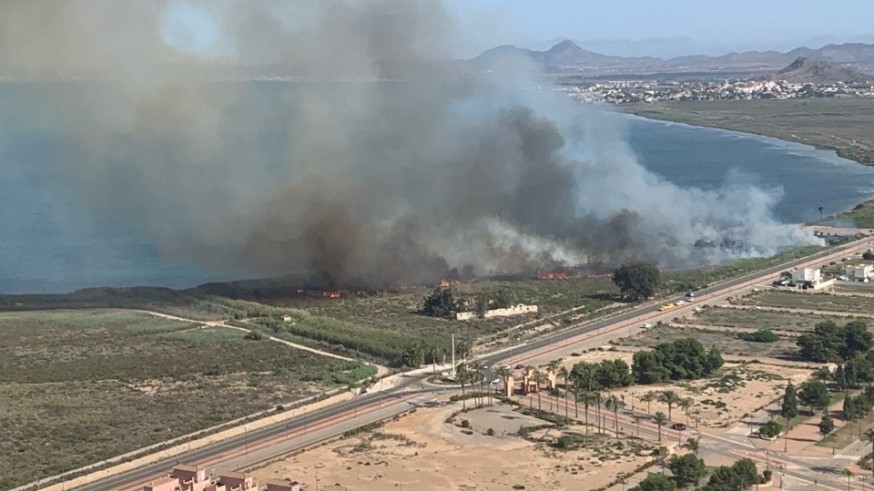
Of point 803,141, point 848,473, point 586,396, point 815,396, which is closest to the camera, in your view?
point 848,473

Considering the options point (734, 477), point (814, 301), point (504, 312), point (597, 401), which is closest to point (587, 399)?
point (597, 401)

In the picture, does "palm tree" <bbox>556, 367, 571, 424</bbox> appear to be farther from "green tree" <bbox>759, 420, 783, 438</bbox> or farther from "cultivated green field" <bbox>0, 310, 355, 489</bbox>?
"cultivated green field" <bbox>0, 310, 355, 489</bbox>

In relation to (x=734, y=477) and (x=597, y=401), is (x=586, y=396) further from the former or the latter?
(x=734, y=477)

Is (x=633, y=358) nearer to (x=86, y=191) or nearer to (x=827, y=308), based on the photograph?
(x=827, y=308)

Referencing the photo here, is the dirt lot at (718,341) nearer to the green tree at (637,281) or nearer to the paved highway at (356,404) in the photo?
the paved highway at (356,404)

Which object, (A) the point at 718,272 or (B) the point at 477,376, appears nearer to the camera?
(B) the point at 477,376

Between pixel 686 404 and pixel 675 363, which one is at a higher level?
pixel 675 363

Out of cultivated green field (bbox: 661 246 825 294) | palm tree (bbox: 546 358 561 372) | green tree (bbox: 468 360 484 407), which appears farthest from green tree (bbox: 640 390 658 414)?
cultivated green field (bbox: 661 246 825 294)

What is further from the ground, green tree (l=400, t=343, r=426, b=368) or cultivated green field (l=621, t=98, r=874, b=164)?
cultivated green field (l=621, t=98, r=874, b=164)

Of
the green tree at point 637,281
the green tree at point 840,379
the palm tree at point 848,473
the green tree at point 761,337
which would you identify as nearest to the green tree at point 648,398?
the green tree at point 840,379
